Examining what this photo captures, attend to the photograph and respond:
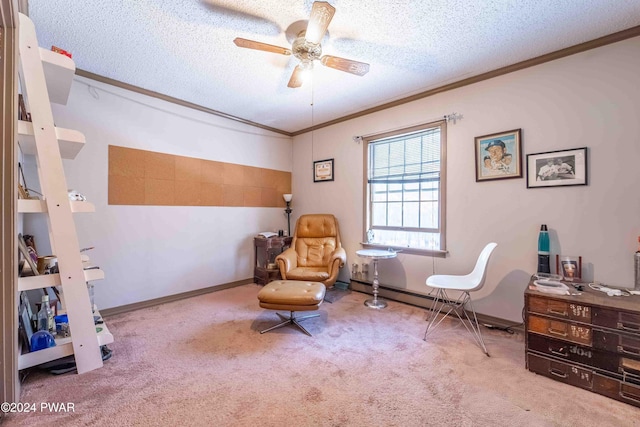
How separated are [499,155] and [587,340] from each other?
168 cm

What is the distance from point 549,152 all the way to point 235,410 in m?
3.15

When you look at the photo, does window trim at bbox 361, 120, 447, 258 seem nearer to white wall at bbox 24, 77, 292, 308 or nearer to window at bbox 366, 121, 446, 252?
window at bbox 366, 121, 446, 252

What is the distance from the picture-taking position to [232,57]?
245 cm

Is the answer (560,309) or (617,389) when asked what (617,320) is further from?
(617,389)

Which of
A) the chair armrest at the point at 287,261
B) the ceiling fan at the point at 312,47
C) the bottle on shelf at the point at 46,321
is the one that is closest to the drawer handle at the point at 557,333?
the ceiling fan at the point at 312,47

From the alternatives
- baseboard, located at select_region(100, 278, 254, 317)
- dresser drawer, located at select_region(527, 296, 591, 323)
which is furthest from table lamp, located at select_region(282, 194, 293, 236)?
dresser drawer, located at select_region(527, 296, 591, 323)

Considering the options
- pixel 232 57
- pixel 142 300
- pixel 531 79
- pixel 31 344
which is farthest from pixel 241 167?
pixel 531 79

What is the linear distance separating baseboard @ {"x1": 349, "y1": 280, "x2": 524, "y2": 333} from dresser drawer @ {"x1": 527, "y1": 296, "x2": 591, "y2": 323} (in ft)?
2.60

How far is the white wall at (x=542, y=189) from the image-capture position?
6.87 ft

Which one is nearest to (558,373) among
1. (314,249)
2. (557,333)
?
(557,333)

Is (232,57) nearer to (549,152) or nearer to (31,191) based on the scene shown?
(31,191)

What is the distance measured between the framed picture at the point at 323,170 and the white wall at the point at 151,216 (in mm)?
899

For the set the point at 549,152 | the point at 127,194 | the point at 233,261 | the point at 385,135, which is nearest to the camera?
the point at 549,152

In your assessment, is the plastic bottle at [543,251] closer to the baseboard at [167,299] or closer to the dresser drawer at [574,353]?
the dresser drawer at [574,353]
